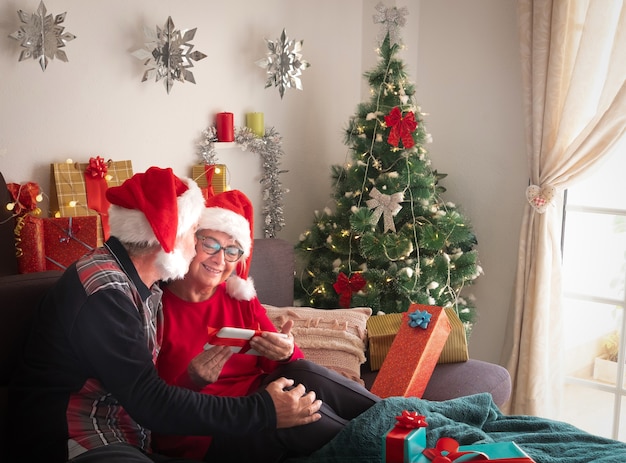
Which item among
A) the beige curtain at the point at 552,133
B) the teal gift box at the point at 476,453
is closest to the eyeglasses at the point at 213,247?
the teal gift box at the point at 476,453

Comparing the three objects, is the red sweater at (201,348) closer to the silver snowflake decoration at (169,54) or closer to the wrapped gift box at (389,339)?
the wrapped gift box at (389,339)

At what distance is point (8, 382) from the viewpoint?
Answer: 2.19 m

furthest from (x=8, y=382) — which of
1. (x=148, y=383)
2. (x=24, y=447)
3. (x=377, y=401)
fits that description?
(x=377, y=401)

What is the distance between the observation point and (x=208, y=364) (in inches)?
86.9

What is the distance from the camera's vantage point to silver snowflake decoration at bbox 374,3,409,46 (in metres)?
3.66

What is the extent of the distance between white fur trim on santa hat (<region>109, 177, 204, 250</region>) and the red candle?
138cm

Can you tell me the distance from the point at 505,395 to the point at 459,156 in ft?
5.16

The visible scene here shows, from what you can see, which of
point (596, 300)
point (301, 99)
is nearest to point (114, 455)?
point (301, 99)

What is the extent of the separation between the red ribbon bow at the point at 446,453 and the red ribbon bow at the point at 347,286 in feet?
5.22

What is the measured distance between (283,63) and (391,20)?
564mm

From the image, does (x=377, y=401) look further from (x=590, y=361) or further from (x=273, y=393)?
(x=590, y=361)

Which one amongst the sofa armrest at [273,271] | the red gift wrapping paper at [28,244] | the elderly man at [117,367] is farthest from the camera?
the sofa armrest at [273,271]

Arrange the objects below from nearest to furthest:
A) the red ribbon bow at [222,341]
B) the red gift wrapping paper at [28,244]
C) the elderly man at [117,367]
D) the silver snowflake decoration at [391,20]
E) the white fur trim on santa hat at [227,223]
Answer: the elderly man at [117,367] < the red ribbon bow at [222,341] < the white fur trim on santa hat at [227,223] < the red gift wrapping paper at [28,244] < the silver snowflake decoration at [391,20]

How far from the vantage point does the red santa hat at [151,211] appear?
2018mm
